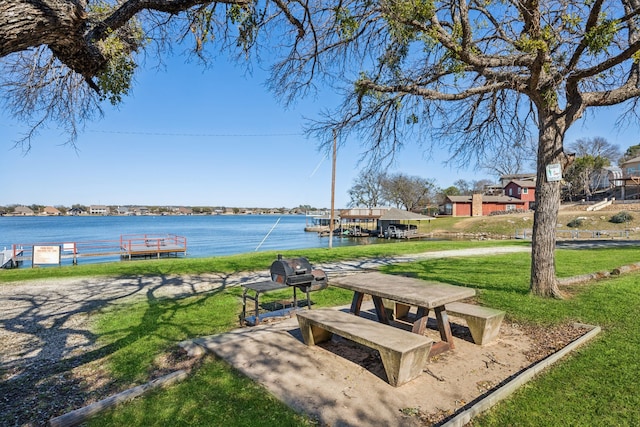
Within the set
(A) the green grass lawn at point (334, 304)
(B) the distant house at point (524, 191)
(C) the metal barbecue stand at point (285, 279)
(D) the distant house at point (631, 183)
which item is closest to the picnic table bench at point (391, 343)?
(A) the green grass lawn at point (334, 304)

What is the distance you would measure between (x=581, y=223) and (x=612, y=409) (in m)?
38.3

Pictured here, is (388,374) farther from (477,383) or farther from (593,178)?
(593,178)

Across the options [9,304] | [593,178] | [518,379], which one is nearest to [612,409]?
[518,379]

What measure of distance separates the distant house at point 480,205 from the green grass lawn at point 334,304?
5587cm

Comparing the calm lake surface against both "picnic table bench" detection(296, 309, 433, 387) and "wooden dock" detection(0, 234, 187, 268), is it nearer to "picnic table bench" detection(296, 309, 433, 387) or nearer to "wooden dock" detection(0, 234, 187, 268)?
"wooden dock" detection(0, 234, 187, 268)

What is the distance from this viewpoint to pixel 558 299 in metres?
5.96

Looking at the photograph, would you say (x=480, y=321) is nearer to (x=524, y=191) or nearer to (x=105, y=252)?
(x=105, y=252)

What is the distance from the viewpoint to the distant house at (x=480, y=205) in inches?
2363

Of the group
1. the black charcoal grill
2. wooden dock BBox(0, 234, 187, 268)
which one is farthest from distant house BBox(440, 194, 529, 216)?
the black charcoal grill

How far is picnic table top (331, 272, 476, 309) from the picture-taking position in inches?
143

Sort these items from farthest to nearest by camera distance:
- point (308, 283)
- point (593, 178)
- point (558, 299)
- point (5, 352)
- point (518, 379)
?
point (593, 178) < point (558, 299) < point (308, 283) < point (5, 352) < point (518, 379)

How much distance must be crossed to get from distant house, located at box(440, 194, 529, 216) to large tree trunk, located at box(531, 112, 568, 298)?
58052mm

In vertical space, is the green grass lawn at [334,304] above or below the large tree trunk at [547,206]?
below

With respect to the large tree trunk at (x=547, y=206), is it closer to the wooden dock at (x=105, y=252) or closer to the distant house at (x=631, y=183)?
the wooden dock at (x=105, y=252)
